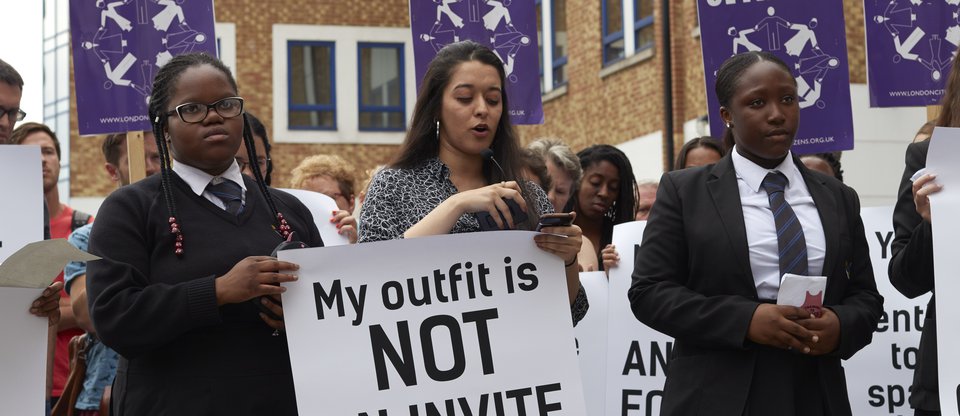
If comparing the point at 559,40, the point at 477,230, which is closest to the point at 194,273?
the point at 477,230

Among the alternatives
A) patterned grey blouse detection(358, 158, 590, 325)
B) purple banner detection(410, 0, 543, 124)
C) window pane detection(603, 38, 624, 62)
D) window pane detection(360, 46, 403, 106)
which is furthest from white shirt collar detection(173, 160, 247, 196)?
window pane detection(360, 46, 403, 106)

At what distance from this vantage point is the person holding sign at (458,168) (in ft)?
13.4

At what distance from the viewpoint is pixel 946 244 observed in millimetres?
4016

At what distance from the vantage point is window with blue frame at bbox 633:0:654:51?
20.5 m

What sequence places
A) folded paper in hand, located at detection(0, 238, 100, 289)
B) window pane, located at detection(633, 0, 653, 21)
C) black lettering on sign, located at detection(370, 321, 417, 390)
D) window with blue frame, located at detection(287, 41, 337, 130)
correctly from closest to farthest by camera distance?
folded paper in hand, located at detection(0, 238, 100, 289) → black lettering on sign, located at detection(370, 321, 417, 390) → window pane, located at detection(633, 0, 653, 21) → window with blue frame, located at detection(287, 41, 337, 130)

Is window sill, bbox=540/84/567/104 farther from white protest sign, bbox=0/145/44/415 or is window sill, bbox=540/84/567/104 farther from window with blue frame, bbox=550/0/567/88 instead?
white protest sign, bbox=0/145/44/415

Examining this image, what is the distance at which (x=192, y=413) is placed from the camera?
362cm

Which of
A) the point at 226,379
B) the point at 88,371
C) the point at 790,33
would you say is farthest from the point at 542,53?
the point at 226,379

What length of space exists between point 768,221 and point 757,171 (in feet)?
0.66

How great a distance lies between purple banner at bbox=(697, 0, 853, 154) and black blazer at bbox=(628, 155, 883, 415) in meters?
2.91

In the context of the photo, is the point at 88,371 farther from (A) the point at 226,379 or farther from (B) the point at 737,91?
(B) the point at 737,91

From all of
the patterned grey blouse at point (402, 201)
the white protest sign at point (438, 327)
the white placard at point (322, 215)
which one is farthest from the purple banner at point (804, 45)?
the white protest sign at point (438, 327)

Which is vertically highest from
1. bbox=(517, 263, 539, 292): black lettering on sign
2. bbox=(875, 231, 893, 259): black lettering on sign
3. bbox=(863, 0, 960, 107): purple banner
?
bbox=(863, 0, 960, 107): purple banner

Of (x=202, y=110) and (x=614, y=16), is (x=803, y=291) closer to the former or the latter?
(x=202, y=110)
